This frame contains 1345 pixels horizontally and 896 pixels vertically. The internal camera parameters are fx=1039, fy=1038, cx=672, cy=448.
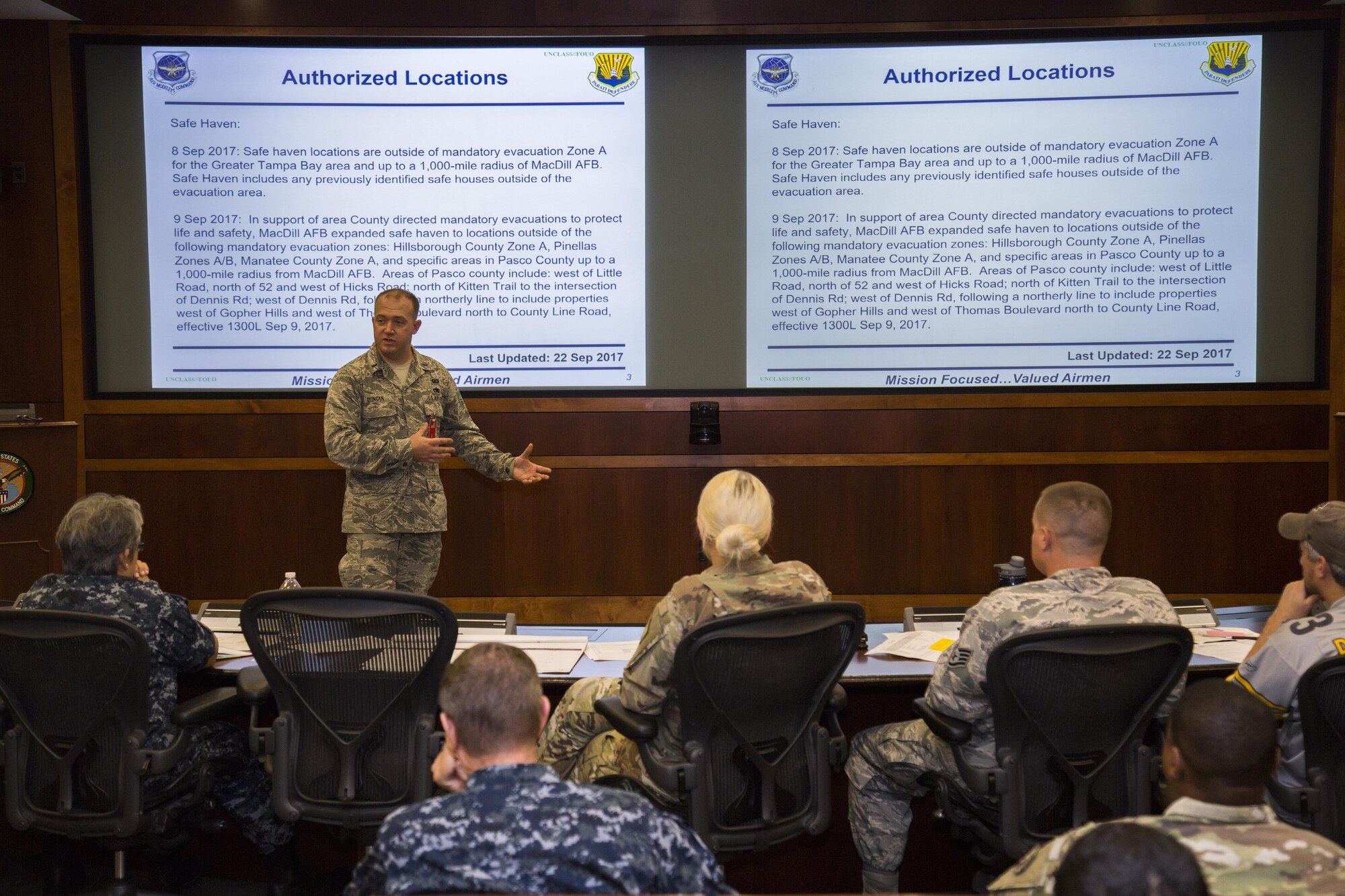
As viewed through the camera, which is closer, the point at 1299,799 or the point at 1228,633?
the point at 1299,799

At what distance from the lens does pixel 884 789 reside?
2506 millimetres

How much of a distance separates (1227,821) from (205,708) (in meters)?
2.00

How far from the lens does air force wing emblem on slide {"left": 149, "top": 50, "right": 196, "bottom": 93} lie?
5.09 metres

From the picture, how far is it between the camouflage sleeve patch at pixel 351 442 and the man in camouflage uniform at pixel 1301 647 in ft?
9.40

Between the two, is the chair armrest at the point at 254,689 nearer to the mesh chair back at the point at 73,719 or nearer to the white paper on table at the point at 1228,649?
the mesh chair back at the point at 73,719

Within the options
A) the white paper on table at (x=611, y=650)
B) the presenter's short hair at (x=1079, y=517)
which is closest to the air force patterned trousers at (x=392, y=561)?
the white paper on table at (x=611, y=650)


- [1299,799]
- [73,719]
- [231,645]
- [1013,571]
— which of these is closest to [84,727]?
[73,719]

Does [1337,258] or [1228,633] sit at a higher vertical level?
[1337,258]

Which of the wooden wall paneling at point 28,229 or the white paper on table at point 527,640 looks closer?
the white paper on table at point 527,640

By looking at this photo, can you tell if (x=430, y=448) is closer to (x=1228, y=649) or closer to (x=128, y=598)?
(x=128, y=598)

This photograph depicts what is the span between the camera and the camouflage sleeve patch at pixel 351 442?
394 cm

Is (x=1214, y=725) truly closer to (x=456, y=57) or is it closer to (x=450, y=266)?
(x=450, y=266)

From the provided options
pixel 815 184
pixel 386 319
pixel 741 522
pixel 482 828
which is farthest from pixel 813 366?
pixel 482 828

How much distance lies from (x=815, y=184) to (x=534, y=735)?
4.18m
